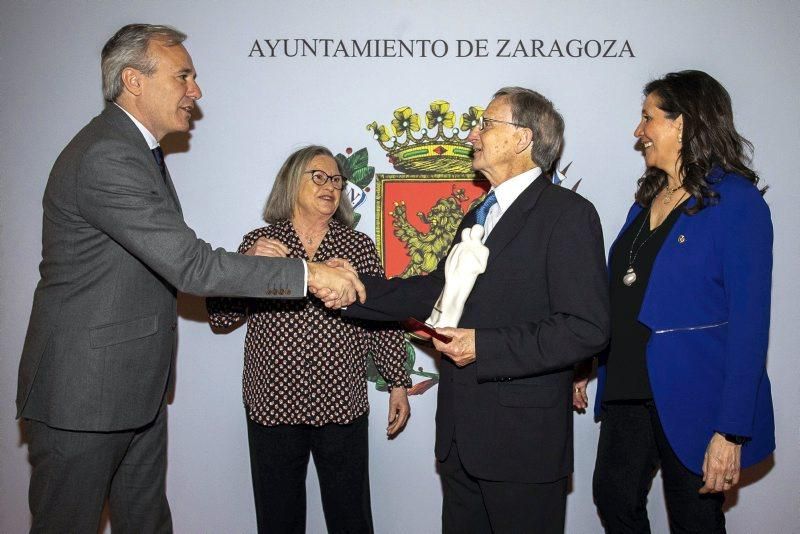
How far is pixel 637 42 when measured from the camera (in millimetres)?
3119

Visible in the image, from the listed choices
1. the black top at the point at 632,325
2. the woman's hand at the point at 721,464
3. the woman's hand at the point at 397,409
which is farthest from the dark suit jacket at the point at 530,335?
the woman's hand at the point at 397,409

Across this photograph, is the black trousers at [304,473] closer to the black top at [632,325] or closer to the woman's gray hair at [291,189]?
the woman's gray hair at [291,189]

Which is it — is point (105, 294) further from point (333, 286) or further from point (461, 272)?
point (461, 272)

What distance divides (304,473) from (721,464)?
161 centimetres

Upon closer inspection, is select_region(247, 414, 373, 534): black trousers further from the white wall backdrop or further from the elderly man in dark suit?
the elderly man in dark suit

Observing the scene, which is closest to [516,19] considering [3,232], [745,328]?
[745,328]

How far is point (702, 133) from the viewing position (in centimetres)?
239

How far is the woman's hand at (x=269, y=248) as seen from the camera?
2805 millimetres

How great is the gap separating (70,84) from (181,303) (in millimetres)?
1127

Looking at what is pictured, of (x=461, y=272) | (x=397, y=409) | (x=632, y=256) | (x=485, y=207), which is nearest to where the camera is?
(x=461, y=272)

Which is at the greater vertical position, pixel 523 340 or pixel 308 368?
pixel 523 340

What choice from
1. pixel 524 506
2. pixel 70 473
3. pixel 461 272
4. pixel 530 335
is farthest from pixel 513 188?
pixel 70 473

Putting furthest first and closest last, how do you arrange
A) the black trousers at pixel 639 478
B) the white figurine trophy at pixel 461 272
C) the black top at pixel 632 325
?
1. the black top at pixel 632 325
2. the black trousers at pixel 639 478
3. the white figurine trophy at pixel 461 272

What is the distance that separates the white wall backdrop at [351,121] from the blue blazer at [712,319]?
0.88m
